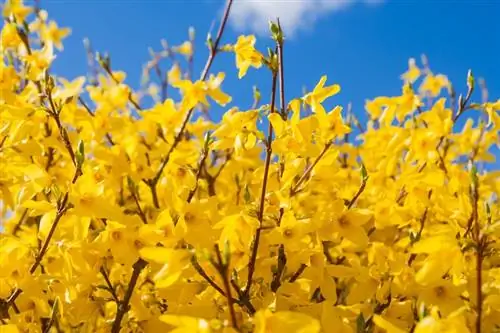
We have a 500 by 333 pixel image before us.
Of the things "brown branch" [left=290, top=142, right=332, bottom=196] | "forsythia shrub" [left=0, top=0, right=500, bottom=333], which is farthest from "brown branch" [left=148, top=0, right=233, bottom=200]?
"brown branch" [left=290, top=142, right=332, bottom=196]

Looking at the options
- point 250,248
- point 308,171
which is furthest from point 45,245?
point 308,171

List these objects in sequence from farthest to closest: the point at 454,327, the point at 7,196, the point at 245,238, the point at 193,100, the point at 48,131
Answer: the point at 48,131, the point at 193,100, the point at 7,196, the point at 245,238, the point at 454,327

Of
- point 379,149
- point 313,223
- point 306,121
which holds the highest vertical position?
point 379,149

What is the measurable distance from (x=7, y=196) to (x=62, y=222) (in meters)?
0.51

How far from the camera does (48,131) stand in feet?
9.43

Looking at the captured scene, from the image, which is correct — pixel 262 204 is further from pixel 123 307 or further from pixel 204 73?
pixel 204 73

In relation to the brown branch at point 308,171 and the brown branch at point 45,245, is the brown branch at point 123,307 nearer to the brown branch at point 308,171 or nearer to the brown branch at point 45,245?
the brown branch at point 45,245

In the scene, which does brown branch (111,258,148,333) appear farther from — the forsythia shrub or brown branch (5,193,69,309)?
brown branch (5,193,69,309)

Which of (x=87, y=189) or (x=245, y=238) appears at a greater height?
(x=87, y=189)

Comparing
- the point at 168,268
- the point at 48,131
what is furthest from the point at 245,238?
the point at 48,131

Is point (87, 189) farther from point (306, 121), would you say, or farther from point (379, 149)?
point (379, 149)

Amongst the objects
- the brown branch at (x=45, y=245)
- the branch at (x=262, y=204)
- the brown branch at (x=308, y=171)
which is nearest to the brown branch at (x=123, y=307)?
the brown branch at (x=45, y=245)

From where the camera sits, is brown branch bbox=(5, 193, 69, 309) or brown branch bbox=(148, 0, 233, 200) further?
brown branch bbox=(148, 0, 233, 200)

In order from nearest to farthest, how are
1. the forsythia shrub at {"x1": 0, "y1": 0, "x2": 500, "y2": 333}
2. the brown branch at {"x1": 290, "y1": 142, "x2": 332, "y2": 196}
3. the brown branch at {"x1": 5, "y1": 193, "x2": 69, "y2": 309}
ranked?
1. the forsythia shrub at {"x1": 0, "y1": 0, "x2": 500, "y2": 333}
2. the brown branch at {"x1": 5, "y1": 193, "x2": 69, "y2": 309}
3. the brown branch at {"x1": 290, "y1": 142, "x2": 332, "y2": 196}
